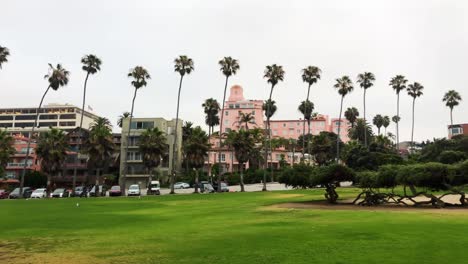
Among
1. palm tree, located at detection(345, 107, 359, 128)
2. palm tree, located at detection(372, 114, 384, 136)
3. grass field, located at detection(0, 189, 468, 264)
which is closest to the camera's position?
grass field, located at detection(0, 189, 468, 264)

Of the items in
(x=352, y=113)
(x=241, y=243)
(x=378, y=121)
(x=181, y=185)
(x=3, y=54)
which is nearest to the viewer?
(x=241, y=243)

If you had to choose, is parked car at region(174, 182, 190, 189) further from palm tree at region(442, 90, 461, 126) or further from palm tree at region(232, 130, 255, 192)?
palm tree at region(442, 90, 461, 126)

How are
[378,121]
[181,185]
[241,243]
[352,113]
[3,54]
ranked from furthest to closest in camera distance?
[378,121]
[352,113]
[181,185]
[3,54]
[241,243]

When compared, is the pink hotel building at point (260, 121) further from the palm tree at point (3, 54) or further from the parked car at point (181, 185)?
the palm tree at point (3, 54)

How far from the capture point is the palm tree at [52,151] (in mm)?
83812

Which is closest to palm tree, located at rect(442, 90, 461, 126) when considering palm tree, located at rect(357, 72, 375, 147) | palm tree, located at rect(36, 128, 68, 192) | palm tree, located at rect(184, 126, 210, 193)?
palm tree, located at rect(357, 72, 375, 147)

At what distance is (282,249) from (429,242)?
17.0 feet

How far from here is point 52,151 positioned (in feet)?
273

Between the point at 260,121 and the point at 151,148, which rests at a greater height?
the point at 260,121

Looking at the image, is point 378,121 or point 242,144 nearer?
point 242,144

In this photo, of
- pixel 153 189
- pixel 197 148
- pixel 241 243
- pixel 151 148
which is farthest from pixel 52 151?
pixel 241 243

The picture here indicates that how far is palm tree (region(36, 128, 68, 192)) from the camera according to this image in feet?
275

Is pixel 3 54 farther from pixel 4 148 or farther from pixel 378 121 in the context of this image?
pixel 378 121

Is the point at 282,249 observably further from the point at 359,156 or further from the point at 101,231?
the point at 359,156
